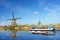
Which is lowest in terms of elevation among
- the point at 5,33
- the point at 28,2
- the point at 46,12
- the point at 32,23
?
the point at 5,33

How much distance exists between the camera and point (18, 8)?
5.50 metres

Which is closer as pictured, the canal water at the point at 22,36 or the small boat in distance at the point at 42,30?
the canal water at the point at 22,36

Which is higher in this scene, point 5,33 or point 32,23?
point 32,23

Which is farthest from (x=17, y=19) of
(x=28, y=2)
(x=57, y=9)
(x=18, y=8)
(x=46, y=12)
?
(x=57, y=9)

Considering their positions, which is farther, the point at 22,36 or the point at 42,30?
the point at 42,30

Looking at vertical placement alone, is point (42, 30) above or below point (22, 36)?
above

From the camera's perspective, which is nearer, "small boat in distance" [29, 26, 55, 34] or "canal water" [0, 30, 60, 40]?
"canal water" [0, 30, 60, 40]

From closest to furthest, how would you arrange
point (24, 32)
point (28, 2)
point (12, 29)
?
1. point (28, 2)
2. point (12, 29)
3. point (24, 32)

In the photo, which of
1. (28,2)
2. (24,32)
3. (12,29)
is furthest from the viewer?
(24,32)

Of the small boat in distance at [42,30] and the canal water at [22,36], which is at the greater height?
the small boat in distance at [42,30]

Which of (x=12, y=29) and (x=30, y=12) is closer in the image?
(x=30, y=12)

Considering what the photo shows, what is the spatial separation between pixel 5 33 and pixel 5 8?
1315 millimetres

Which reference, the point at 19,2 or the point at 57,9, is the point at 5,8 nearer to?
the point at 19,2

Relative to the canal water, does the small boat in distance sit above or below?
above
